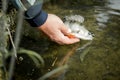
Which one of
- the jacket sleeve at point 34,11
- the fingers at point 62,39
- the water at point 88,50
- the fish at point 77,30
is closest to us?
the jacket sleeve at point 34,11

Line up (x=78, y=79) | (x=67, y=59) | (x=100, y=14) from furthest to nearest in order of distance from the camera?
1. (x=100, y=14)
2. (x=67, y=59)
3. (x=78, y=79)

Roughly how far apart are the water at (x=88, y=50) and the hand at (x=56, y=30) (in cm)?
10

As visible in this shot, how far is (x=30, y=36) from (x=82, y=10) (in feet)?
2.28

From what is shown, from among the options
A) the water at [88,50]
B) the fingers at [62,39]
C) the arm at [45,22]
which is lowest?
the water at [88,50]

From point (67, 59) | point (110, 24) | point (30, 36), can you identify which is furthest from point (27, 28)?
point (110, 24)

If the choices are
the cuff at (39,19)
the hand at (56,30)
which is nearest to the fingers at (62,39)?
the hand at (56,30)

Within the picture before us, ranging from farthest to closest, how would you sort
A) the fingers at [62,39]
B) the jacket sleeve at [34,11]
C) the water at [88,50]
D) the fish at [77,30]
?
1. the fish at [77,30]
2. the fingers at [62,39]
3. the water at [88,50]
4. the jacket sleeve at [34,11]

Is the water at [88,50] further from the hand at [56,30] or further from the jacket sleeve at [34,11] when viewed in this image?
the jacket sleeve at [34,11]

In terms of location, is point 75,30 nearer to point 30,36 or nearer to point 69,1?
point 30,36

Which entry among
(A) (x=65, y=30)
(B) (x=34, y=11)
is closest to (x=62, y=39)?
(A) (x=65, y=30)

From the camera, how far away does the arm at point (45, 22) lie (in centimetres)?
196

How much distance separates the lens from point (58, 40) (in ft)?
7.48

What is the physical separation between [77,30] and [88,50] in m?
0.23

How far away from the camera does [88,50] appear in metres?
2.33
